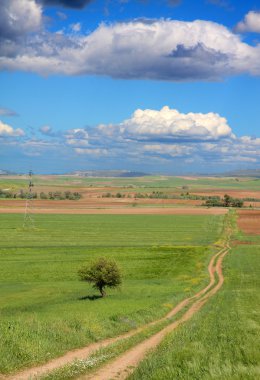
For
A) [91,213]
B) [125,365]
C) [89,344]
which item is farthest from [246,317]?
[91,213]

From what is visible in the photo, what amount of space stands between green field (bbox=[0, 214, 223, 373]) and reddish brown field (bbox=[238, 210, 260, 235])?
20.7 feet

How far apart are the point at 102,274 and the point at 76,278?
12.2 metres

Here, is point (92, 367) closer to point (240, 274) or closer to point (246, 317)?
point (246, 317)

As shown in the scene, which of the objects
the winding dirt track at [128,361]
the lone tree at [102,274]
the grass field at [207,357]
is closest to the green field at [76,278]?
the lone tree at [102,274]

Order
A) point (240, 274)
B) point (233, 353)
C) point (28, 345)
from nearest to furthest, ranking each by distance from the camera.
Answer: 1. point (233, 353)
2. point (28, 345)
3. point (240, 274)

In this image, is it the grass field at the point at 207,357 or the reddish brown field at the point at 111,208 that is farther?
the reddish brown field at the point at 111,208

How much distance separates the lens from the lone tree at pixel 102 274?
48.9 metres

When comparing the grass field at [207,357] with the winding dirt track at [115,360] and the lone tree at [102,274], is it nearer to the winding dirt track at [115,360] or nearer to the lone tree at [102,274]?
the winding dirt track at [115,360]

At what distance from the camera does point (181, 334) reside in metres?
22.8

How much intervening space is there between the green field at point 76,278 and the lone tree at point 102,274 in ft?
4.14

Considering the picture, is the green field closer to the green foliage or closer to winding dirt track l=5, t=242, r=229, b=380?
winding dirt track l=5, t=242, r=229, b=380

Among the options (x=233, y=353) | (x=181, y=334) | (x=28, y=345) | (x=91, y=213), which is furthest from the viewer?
(x=91, y=213)

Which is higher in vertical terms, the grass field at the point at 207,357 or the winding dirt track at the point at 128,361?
the grass field at the point at 207,357

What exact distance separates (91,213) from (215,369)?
462 ft
